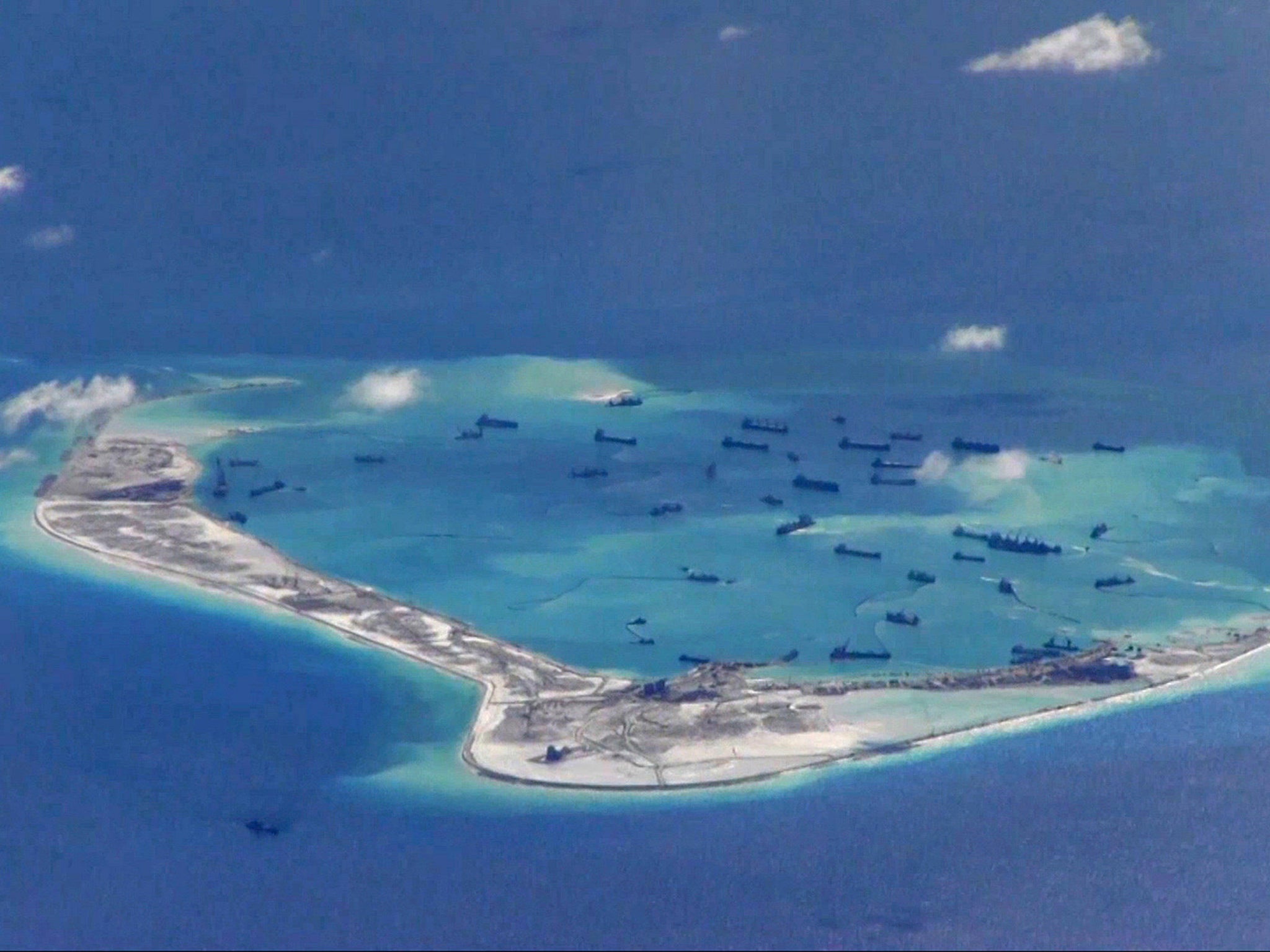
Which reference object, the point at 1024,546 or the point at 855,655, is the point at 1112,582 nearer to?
the point at 1024,546

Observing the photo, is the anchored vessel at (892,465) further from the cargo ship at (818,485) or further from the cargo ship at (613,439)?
the cargo ship at (613,439)

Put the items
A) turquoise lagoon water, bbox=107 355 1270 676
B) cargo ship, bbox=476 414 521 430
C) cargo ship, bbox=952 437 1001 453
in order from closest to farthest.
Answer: turquoise lagoon water, bbox=107 355 1270 676
cargo ship, bbox=952 437 1001 453
cargo ship, bbox=476 414 521 430

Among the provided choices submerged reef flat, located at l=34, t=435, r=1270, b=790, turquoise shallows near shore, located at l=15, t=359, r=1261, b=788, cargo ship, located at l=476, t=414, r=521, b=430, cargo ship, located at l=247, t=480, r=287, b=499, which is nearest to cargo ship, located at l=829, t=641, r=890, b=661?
turquoise shallows near shore, located at l=15, t=359, r=1261, b=788

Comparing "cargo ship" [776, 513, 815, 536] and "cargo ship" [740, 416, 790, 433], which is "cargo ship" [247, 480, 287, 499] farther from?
"cargo ship" [776, 513, 815, 536]

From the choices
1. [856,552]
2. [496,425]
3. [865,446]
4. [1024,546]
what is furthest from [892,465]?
[496,425]

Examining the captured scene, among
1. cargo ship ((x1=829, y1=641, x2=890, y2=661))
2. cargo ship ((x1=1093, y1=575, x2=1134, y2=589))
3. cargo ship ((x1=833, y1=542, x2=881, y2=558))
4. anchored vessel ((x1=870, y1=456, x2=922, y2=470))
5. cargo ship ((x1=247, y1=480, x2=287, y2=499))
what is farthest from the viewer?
anchored vessel ((x1=870, y1=456, x2=922, y2=470))

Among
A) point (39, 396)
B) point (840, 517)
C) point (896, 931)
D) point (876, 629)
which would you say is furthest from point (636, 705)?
point (39, 396)

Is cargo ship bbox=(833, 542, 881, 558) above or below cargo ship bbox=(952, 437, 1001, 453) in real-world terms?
below

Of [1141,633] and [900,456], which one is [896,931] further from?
[900,456]
